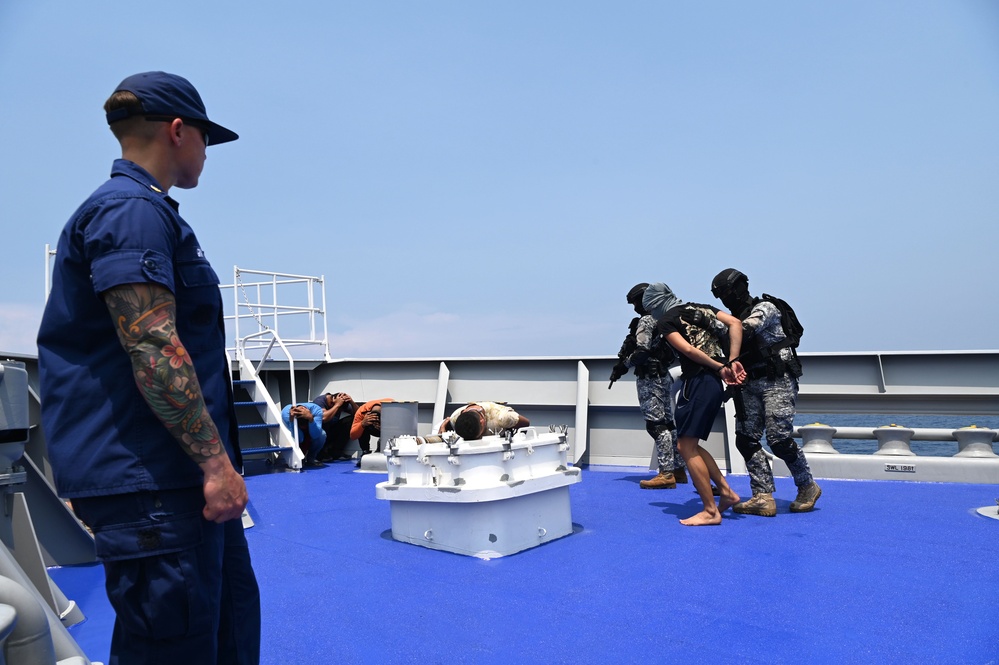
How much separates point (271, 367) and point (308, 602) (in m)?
6.95

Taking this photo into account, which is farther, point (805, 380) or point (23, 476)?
point (805, 380)

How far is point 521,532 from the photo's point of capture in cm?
404

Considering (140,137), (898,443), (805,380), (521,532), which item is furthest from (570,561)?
(805,380)

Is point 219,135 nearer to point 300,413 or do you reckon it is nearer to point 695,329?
point 695,329

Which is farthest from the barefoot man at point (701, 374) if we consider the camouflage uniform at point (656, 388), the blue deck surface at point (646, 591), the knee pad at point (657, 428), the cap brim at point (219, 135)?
the cap brim at point (219, 135)

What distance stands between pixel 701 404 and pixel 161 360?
151 inches

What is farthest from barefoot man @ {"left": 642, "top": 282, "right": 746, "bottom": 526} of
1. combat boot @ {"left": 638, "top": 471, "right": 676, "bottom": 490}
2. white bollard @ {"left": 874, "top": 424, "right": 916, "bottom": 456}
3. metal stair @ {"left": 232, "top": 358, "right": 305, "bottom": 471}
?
metal stair @ {"left": 232, "top": 358, "right": 305, "bottom": 471}

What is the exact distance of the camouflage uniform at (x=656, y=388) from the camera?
626 centimetres

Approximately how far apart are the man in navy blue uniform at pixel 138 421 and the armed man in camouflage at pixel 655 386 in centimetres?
503

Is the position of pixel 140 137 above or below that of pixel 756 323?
above

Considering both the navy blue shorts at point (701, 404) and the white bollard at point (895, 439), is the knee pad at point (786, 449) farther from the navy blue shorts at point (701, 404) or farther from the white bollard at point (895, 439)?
the white bollard at point (895, 439)

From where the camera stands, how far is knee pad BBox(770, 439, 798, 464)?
15.9ft

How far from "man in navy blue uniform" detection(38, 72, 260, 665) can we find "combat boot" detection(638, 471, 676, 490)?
4991 millimetres

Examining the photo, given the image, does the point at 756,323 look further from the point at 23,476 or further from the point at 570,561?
the point at 23,476
